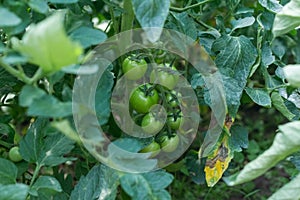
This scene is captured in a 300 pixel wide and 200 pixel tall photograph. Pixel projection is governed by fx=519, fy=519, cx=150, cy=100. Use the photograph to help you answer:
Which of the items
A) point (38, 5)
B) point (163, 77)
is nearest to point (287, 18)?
point (163, 77)

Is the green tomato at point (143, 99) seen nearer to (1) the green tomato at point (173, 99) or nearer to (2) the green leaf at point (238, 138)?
(1) the green tomato at point (173, 99)

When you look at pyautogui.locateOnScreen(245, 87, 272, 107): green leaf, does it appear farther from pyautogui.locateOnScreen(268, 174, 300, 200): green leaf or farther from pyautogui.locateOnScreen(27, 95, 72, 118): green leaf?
pyautogui.locateOnScreen(27, 95, 72, 118): green leaf

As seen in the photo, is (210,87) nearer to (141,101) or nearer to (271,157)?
(141,101)

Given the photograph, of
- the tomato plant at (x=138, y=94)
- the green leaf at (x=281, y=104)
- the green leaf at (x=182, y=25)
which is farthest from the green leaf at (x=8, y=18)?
the green leaf at (x=281, y=104)

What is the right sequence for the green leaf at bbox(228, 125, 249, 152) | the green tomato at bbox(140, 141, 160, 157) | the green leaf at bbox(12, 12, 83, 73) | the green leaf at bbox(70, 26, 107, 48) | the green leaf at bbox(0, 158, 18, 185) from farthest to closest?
Answer: the green leaf at bbox(228, 125, 249, 152) → the green tomato at bbox(140, 141, 160, 157) → the green leaf at bbox(0, 158, 18, 185) → the green leaf at bbox(70, 26, 107, 48) → the green leaf at bbox(12, 12, 83, 73)

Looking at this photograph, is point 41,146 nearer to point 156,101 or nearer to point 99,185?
point 99,185

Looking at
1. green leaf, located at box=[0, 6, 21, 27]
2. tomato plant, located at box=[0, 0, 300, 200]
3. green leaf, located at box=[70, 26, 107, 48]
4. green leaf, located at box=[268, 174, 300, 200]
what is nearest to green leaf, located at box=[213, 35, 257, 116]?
tomato plant, located at box=[0, 0, 300, 200]

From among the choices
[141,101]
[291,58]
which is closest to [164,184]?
[141,101]
